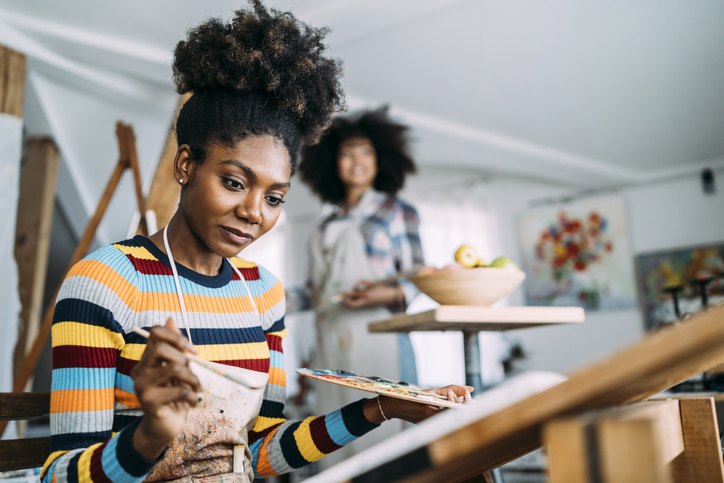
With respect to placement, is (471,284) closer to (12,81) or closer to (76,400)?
(76,400)

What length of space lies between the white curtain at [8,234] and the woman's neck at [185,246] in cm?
182

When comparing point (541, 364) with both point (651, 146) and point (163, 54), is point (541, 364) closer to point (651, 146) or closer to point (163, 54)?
point (651, 146)

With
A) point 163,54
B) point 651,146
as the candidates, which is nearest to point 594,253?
point 651,146

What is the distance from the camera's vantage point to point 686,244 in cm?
449

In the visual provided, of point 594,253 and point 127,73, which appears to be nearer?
point 127,73

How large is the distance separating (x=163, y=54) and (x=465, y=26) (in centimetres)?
153

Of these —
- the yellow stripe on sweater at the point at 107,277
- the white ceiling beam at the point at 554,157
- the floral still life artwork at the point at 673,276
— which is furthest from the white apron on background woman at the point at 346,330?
the floral still life artwork at the point at 673,276

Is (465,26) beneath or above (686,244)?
above

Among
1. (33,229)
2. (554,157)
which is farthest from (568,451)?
(554,157)

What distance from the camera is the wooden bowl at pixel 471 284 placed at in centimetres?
138

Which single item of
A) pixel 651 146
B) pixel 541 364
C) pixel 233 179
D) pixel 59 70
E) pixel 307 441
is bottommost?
pixel 541 364

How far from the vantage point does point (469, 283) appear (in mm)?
1380

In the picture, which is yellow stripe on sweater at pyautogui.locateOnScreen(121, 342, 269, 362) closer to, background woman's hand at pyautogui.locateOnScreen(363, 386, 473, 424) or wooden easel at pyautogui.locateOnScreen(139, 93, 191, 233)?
background woman's hand at pyautogui.locateOnScreen(363, 386, 473, 424)

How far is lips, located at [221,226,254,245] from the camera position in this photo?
99 centimetres
